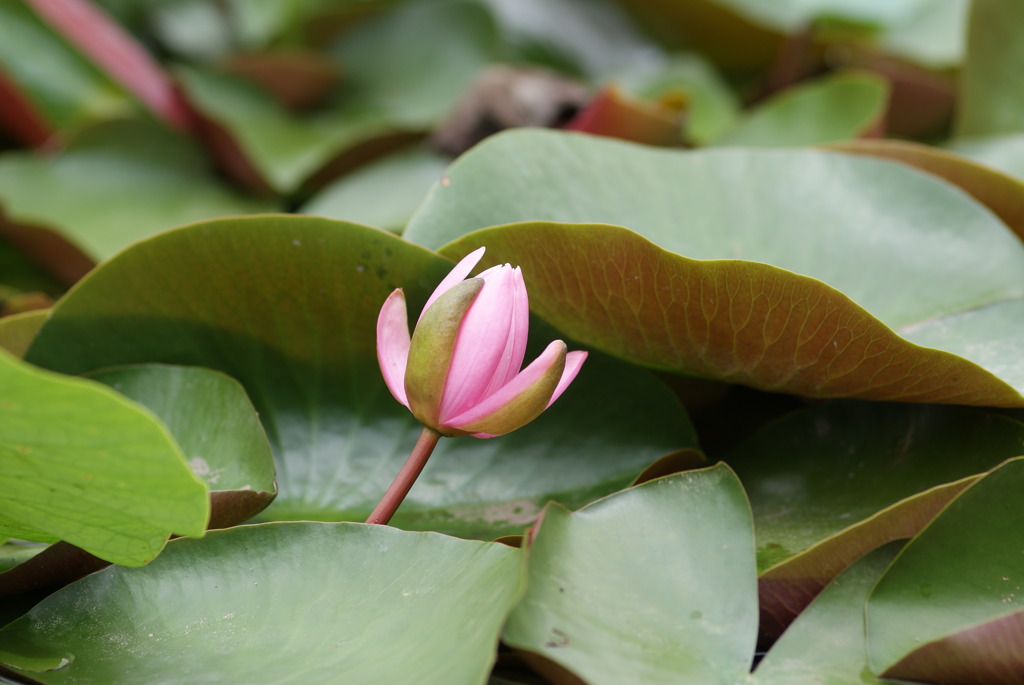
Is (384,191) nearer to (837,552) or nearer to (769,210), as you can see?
(769,210)

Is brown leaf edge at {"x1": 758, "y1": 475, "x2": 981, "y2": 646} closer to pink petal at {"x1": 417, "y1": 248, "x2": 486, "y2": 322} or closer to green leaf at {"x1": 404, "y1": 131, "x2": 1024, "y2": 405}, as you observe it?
green leaf at {"x1": 404, "y1": 131, "x2": 1024, "y2": 405}

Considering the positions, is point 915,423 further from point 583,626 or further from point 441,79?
point 441,79

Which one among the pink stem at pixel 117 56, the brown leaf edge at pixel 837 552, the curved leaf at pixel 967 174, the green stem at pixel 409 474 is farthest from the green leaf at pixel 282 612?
the pink stem at pixel 117 56

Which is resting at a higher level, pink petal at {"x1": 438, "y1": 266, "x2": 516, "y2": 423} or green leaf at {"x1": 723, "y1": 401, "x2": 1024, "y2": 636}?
pink petal at {"x1": 438, "y1": 266, "x2": 516, "y2": 423}

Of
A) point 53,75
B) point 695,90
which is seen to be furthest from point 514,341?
point 53,75

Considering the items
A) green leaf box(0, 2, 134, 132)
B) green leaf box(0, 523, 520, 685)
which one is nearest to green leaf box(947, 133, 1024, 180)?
green leaf box(0, 523, 520, 685)

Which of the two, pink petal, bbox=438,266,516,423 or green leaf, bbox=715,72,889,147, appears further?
green leaf, bbox=715,72,889,147
